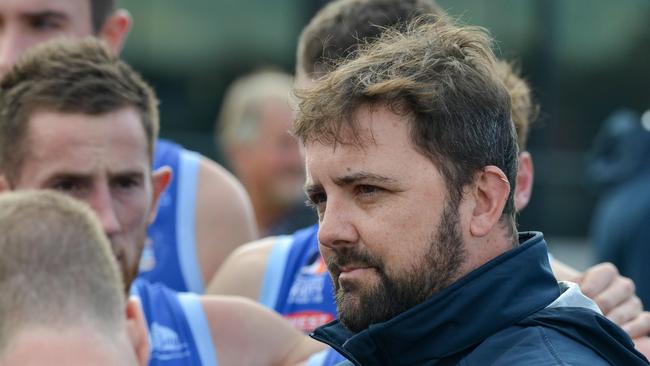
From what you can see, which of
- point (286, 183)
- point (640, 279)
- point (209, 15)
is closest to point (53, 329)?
point (640, 279)

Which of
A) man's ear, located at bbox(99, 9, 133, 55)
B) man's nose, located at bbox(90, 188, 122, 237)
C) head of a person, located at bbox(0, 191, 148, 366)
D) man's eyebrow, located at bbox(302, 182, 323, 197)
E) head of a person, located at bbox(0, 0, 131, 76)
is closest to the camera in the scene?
head of a person, located at bbox(0, 191, 148, 366)

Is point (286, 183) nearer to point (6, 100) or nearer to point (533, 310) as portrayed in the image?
point (6, 100)

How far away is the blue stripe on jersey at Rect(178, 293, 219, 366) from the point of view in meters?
3.89

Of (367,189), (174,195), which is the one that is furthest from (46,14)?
(367,189)

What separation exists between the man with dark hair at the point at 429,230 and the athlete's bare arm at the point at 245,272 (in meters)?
1.58

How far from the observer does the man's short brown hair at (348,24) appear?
416 centimetres

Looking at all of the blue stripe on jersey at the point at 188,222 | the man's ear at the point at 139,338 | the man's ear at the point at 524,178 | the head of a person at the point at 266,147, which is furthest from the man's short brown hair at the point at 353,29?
the head of a person at the point at 266,147

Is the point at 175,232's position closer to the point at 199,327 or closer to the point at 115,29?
the point at 115,29

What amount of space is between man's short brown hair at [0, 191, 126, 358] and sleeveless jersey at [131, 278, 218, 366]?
123 cm

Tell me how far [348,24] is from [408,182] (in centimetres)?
159

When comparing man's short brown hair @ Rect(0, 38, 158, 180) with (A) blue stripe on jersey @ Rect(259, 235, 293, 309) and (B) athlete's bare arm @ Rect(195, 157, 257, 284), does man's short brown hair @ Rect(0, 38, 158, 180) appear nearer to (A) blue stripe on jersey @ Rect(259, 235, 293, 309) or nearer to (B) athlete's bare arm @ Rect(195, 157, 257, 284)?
(A) blue stripe on jersey @ Rect(259, 235, 293, 309)

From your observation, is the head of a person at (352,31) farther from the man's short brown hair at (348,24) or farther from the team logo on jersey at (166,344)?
the team logo on jersey at (166,344)

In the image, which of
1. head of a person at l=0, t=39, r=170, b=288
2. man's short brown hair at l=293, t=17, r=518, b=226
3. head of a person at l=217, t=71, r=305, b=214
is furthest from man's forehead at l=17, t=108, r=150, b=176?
head of a person at l=217, t=71, r=305, b=214

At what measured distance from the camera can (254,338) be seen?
3.88 metres
